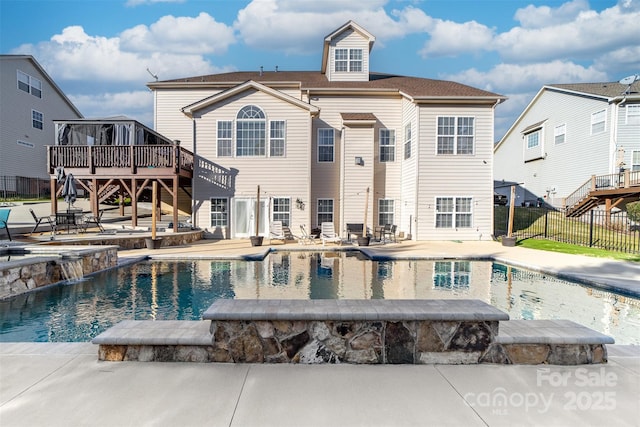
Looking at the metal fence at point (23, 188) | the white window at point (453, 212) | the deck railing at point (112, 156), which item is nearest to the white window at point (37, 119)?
the metal fence at point (23, 188)

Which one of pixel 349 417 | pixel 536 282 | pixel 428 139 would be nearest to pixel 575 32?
pixel 428 139

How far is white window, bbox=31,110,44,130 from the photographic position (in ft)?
82.6

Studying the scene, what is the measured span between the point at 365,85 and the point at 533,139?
54.4 feet

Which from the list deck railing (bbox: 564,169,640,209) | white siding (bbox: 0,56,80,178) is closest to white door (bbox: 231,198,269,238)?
white siding (bbox: 0,56,80,178)

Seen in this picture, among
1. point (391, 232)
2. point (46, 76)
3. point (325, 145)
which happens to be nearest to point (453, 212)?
point (391, 232)

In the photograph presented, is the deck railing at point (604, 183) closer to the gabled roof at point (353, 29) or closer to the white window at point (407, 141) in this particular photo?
the white window at point (407, 141)

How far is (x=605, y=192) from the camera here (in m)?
18.0

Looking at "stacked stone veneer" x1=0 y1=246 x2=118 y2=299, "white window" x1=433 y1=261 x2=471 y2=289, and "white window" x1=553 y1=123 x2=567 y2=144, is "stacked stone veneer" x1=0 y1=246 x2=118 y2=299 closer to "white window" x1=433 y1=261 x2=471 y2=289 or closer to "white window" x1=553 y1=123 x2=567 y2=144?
"white window" x1=433 y1=261 x2=471 y2=289

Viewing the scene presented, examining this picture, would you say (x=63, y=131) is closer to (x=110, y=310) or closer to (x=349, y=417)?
(x=110, y=310)

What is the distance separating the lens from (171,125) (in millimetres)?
19109

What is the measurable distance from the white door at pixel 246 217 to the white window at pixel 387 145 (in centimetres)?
695

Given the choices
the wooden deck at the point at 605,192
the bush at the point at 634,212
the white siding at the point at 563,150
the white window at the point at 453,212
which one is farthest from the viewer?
the white siding at the point at 563,150

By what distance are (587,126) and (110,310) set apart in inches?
1054

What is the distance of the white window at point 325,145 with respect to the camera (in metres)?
18.4
